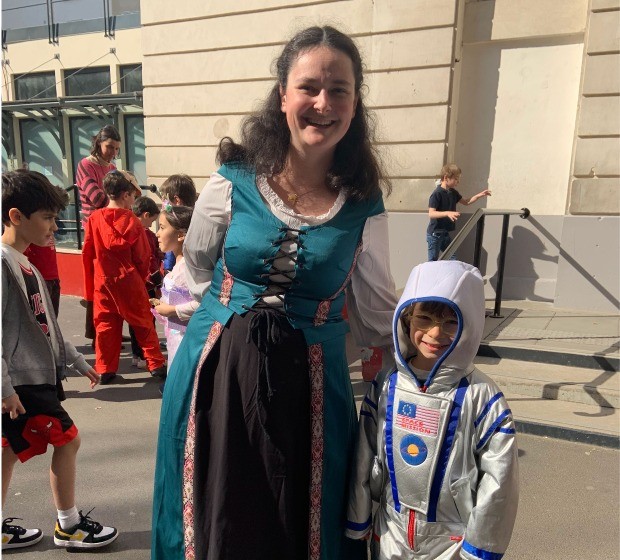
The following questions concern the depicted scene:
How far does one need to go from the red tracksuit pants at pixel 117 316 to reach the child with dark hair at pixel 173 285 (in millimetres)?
1602

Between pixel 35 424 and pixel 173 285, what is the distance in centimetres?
89

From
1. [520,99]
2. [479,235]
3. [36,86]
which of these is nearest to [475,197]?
[520,99]

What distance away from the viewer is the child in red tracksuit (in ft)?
14.2

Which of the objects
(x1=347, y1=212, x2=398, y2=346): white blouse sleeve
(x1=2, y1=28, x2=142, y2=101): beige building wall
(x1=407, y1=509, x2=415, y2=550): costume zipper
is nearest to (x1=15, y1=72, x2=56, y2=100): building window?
(x1=2, y1=28, x2=142, y2=101): beige building wall

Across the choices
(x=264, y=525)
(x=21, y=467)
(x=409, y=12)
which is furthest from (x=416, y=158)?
(x=264, y=525)

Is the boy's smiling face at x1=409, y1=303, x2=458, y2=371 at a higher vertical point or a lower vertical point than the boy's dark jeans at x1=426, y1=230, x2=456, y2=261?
higher

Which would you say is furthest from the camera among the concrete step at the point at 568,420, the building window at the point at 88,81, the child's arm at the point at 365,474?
the building window at the point at 88,81

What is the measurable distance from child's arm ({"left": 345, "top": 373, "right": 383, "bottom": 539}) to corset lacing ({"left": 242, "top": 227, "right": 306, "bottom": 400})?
33 centimetres

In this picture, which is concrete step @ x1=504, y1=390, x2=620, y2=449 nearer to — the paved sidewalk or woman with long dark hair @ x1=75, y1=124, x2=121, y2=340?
the paved sidewalk

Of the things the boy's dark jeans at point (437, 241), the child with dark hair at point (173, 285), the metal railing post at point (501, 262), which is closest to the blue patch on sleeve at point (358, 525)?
the child with dark hair at point (173, 285)

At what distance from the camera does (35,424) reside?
85.6 inches

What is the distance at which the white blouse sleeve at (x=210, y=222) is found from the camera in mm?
1626

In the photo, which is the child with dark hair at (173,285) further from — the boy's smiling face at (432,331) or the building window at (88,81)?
the building window at (88,81)

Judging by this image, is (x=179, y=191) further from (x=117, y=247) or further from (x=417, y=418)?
(x=417, y=418)
